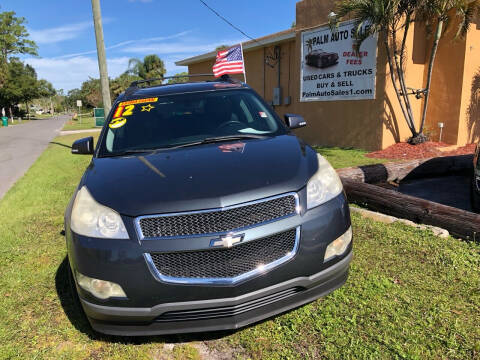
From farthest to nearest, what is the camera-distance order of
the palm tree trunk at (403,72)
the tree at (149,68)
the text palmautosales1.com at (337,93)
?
the tree at (149,68) < the text palmautosales1.com at (337,93) < the palm tree trunk at (403,72)

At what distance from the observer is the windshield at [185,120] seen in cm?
314

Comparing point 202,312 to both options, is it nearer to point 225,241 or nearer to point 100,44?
point 225,241

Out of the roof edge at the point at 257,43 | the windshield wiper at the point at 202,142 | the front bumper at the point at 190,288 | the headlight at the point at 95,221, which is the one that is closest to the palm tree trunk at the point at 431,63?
the roof edge at the point at 257,43

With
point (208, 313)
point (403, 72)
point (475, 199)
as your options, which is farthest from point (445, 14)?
point (208, 313)

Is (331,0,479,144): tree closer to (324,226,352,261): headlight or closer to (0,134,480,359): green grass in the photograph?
(0,134,480,359): green grass

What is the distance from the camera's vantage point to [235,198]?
2082mm

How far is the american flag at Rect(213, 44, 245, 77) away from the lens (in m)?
11.5

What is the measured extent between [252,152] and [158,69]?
47.1 m

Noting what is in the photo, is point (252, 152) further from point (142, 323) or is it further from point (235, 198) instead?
point (142, 323)

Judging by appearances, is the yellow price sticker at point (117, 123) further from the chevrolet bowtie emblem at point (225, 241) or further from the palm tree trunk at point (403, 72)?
the palm tree trunk at point (403, 72)

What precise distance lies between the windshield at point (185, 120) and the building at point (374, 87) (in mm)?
7032

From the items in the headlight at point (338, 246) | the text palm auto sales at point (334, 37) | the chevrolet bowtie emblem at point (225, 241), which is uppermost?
the text palm auto sales at point (334, 37)

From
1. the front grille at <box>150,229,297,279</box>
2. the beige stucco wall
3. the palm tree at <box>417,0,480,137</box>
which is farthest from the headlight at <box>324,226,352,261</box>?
the beige stucco wall

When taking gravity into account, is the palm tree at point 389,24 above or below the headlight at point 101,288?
above
